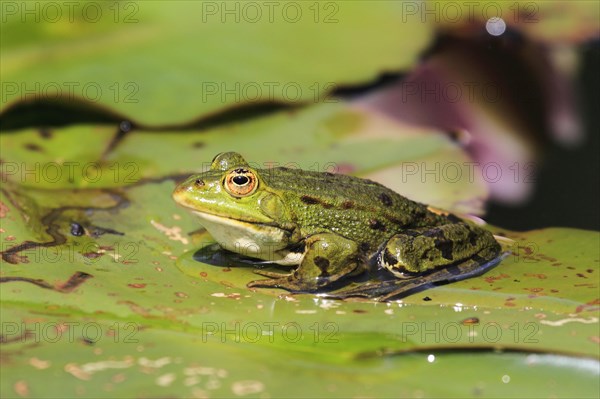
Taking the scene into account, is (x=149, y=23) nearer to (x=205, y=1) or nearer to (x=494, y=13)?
(x=205, y=1)

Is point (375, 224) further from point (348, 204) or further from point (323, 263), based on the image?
point (323, 263)

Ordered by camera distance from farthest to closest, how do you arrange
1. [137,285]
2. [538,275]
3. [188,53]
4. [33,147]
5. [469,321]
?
1. [188,53]
2. [33,147]
3. [538,275]
4. [137,285]
5. [469,321]

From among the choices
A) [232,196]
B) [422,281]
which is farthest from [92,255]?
[422,281]

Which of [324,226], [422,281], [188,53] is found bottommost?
[422,281]

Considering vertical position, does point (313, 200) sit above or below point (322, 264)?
above

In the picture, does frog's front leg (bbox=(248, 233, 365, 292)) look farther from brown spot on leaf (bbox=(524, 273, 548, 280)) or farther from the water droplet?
the water droplet

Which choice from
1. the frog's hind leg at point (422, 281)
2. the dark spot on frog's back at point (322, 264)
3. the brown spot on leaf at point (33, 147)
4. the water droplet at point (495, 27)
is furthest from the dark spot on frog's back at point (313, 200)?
the water droplet at point (495, 27)

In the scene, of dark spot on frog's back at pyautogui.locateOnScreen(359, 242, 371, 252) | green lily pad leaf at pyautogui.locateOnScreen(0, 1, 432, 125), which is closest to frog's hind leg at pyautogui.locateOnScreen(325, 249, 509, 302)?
dark spot on frog's back at pyautogui.locateOnScreen(359, 242, 371, 252)
